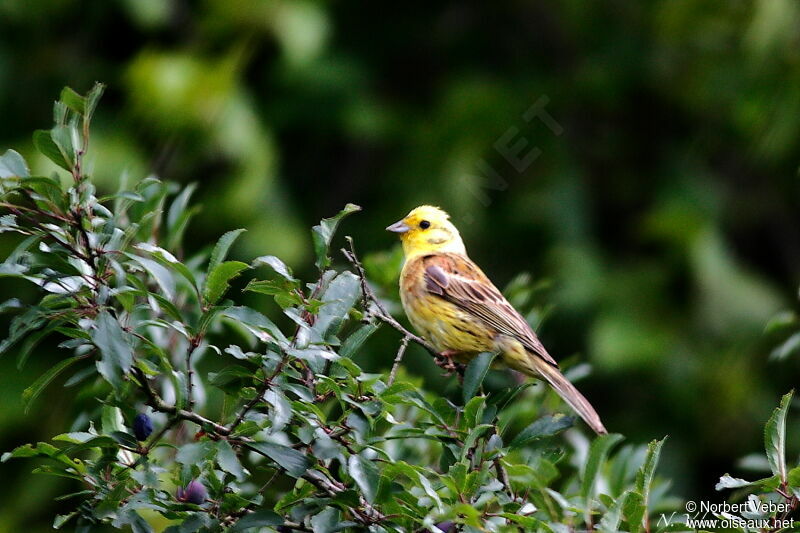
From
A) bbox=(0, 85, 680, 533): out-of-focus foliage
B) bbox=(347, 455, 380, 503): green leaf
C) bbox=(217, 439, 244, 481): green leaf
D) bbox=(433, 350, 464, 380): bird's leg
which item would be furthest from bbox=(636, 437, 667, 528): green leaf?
bbox=(433, 350, 464, 380): bird's leg

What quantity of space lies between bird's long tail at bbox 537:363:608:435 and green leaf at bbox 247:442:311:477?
50.1 inches

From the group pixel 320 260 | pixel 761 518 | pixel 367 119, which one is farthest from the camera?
pixel 367 119

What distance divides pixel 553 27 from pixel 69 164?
6026 mm

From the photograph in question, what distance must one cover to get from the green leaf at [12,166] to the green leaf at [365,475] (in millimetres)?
748

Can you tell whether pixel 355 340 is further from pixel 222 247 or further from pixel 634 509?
pixel 634 509

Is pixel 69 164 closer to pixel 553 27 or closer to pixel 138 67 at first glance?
pixel 138 67

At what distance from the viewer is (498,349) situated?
3383 mm

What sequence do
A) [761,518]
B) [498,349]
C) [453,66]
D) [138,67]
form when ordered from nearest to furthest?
[761,518] < [498,349] < [138,67] < [453,66]

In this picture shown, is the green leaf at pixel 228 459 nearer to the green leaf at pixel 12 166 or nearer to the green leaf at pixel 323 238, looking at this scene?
the green leaf at pixel 323 238

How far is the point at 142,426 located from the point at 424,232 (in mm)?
1941

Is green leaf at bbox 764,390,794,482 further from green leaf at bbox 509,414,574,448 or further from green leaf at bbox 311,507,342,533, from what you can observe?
green leaf at bbox 311,507,342,533

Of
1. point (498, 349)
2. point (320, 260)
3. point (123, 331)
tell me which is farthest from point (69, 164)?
point (498, 349)

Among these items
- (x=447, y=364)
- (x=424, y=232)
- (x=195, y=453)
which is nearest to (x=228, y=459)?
(x=195, y=453)

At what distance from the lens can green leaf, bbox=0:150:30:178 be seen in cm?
186
